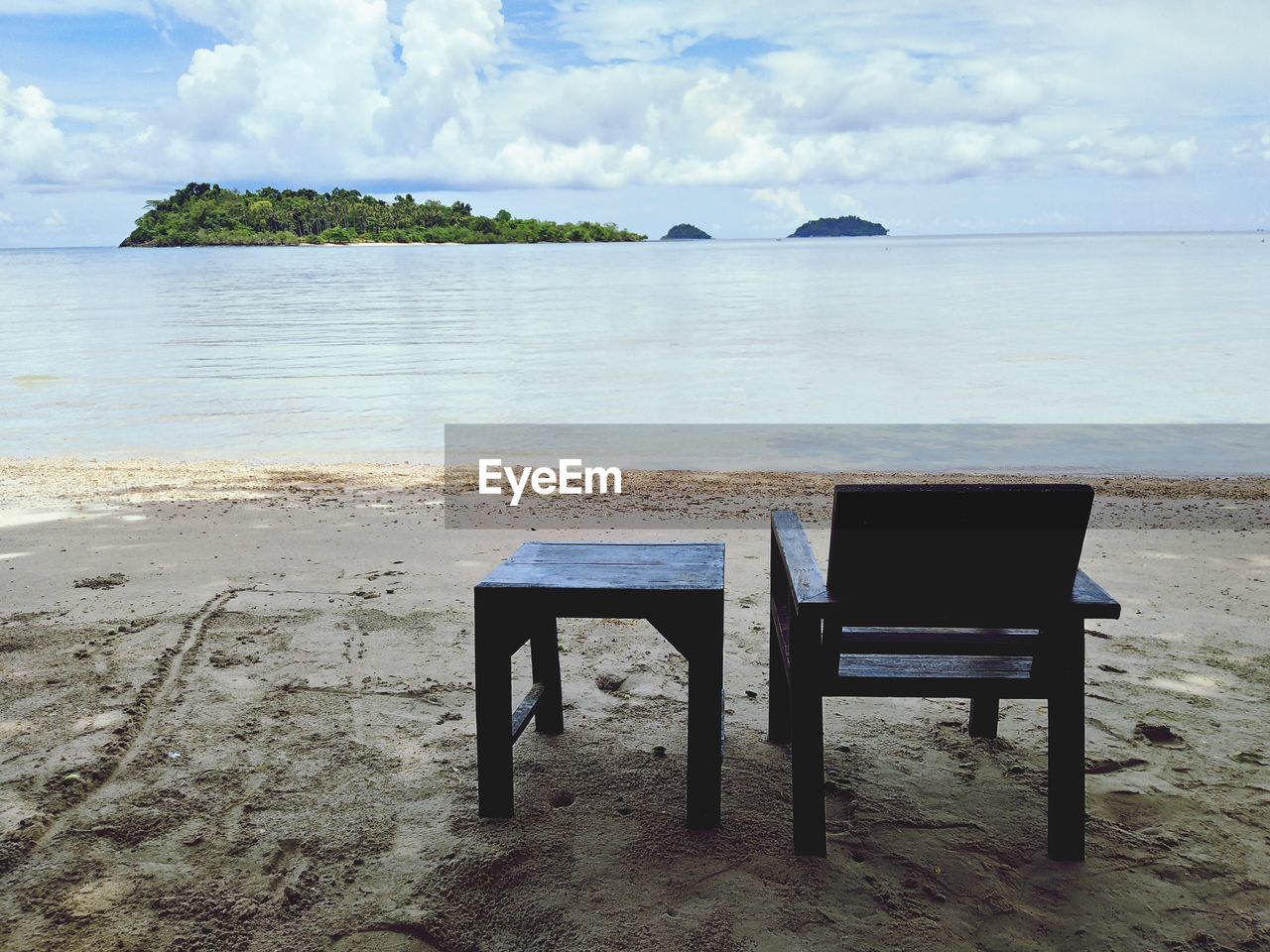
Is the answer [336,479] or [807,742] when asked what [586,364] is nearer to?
[336,479]

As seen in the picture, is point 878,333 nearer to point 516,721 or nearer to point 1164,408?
point 1164,408

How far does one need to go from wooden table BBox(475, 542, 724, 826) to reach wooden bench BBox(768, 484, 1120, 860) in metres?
0.27

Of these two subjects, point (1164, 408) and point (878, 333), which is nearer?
point (1164, 408)

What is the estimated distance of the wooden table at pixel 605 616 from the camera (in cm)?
310

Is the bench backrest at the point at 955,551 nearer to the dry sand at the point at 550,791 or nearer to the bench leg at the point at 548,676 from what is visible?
the dry sand at the point at 550,791

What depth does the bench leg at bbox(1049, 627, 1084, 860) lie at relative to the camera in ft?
9.76

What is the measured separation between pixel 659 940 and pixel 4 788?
230cm

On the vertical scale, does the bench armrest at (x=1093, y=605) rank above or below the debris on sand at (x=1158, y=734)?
above

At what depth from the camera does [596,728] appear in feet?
13.1

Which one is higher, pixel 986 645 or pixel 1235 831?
pixel 986 645

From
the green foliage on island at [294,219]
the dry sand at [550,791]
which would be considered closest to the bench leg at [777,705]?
the dry sand at [550,791]

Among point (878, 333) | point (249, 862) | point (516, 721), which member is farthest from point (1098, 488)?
point (878, 333)

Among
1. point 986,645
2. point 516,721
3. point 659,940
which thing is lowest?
Result: point 659,940

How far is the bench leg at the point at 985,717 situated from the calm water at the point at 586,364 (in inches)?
352
